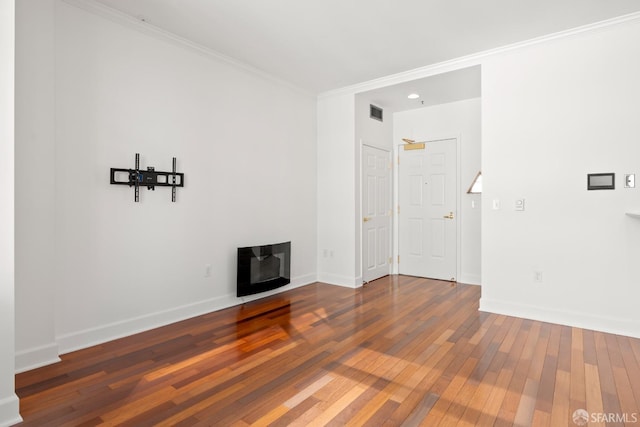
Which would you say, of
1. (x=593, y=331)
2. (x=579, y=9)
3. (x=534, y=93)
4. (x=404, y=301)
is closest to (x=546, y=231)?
(x=593, y=331)

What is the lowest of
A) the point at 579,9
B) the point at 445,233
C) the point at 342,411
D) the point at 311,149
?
the point at 342,411

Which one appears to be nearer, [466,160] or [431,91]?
[431,91]

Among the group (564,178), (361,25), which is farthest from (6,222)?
(564,178)

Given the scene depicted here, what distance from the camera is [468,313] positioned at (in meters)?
3.94

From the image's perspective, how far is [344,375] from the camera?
2.55m

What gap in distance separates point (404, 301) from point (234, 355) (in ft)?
7.62

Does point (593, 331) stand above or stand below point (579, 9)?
below

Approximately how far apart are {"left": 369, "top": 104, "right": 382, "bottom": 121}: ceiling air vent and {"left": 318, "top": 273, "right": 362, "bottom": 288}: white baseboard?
8.21ft

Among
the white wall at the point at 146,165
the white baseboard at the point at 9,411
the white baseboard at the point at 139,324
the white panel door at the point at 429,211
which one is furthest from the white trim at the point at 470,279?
the white baseboard at the point at 9,411

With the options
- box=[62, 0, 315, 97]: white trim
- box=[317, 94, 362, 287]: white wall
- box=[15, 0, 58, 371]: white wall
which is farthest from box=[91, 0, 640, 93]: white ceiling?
box=[317, 94, 362, 287]: white wall

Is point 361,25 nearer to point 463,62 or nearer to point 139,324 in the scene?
point 463,62

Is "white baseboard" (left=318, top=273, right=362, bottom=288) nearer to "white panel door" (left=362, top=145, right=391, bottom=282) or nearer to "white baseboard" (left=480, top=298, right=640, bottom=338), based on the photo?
"white panel door" (left=362, top=145, right=391, bottom=282)

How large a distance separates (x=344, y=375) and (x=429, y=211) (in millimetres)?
3794

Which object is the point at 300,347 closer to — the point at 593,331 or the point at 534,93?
the point at 593,331
